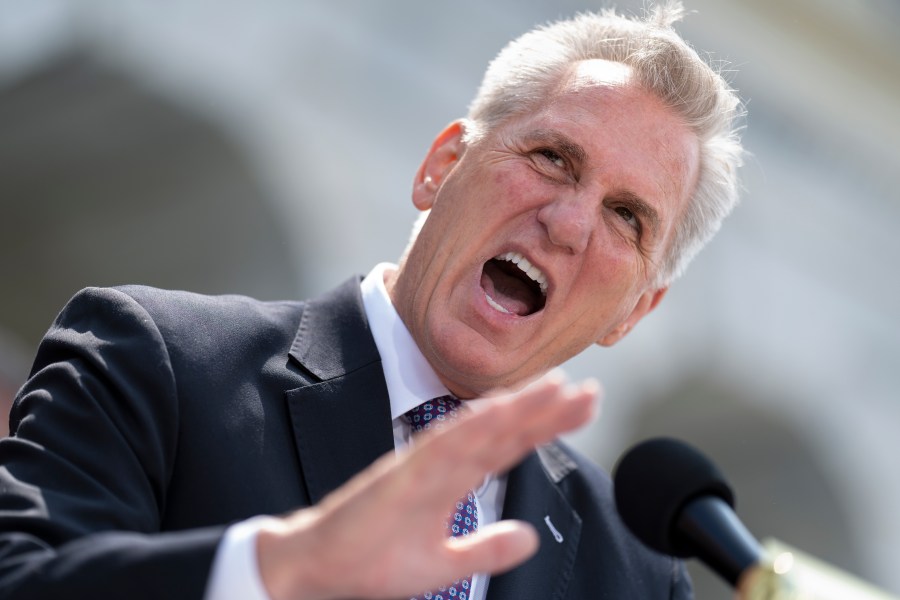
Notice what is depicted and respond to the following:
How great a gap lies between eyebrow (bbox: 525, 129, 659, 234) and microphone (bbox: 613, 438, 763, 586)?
966 mm

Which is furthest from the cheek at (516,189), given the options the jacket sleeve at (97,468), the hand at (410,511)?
the hand at (410,511)

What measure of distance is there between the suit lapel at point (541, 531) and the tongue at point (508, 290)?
13.2 inches

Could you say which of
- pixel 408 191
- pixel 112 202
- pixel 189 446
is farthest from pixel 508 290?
pixel 408 191

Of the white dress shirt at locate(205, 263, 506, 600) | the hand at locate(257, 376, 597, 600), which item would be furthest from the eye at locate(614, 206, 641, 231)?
the hand at locate(257, 376, 597, 600)

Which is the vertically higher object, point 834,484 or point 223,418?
point 223,418

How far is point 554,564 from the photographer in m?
2.46

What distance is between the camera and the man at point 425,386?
127 centimetres

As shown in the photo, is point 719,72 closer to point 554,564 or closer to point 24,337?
point 554,564

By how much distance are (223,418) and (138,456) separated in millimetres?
209

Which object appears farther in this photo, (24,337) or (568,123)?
(24,337)

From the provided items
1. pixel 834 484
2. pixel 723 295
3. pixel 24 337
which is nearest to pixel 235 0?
pixel 24 337

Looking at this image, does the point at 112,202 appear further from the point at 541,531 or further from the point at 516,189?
the point at 541,531

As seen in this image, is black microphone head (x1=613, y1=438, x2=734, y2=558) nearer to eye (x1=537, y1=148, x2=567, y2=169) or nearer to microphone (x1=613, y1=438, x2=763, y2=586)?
microphone (x1=613, y1=438, x2=763, y2=586)

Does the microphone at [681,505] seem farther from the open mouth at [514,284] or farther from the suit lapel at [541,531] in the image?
the open mouth at [514,284]
